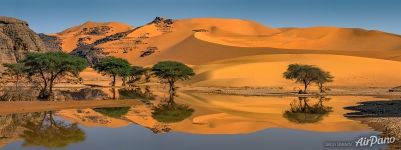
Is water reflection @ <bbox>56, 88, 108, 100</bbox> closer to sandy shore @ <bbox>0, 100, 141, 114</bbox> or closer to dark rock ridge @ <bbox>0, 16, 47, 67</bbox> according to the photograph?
sandy shore @ <bbox>0, 100, 141, 114</bbox>

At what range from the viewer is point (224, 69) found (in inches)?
4729

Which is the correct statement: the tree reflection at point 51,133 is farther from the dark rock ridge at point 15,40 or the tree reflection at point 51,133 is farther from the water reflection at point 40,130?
the dark rock ridge at point 15,40

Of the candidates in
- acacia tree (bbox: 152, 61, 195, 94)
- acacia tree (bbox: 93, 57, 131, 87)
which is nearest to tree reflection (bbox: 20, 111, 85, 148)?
acacia tree (bbox: 152, 61, 195, 94)

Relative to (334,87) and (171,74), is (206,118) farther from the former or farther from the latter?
(334,87)

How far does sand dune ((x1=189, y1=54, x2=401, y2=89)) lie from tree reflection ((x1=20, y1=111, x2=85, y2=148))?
65028 mm

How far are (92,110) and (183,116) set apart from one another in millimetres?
8944

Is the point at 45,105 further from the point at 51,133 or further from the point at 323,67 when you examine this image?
the point at 323,67

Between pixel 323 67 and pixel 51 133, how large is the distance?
97.6 meters

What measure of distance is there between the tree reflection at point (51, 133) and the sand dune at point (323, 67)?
65.0 meters

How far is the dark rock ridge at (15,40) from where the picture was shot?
100438 millimetres

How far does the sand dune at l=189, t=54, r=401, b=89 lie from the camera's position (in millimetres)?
98688

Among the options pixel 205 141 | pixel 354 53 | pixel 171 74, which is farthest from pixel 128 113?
pixel 354 53

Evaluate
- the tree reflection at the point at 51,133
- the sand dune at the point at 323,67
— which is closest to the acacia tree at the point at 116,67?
the sand dune at the point at 323,67

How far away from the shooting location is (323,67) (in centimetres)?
11681
